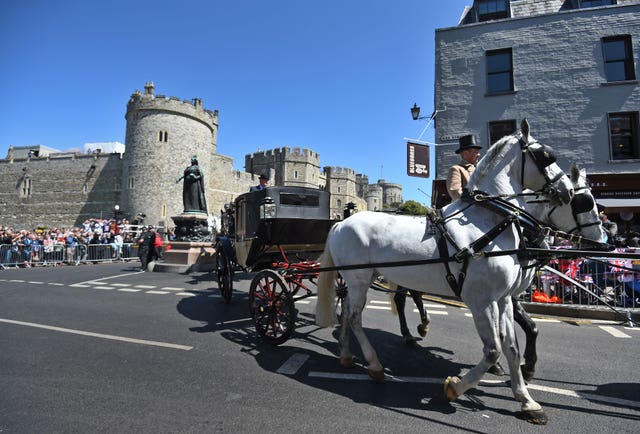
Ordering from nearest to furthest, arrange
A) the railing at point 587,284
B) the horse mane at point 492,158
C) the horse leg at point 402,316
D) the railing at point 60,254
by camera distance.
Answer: the horse mane at point 492,158 < the horse leg at point 402,316 < the railing at point 587,284 < the railing at point 60,254

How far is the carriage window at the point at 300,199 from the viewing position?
5.71 metres

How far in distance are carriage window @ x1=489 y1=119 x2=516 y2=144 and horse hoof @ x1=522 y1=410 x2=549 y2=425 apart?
13.6 metres

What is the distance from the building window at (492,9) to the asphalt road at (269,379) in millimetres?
16303

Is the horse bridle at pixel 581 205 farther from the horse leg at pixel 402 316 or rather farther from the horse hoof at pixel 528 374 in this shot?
the horse leg at pixel 402 316

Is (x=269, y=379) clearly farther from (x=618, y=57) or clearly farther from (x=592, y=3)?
(x=592, y=3)

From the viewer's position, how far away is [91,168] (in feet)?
156

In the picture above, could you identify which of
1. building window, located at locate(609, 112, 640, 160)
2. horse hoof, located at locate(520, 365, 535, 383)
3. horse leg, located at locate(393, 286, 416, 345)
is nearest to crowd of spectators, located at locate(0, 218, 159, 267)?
horse leg, located at locate(393, 286, 416, 345)

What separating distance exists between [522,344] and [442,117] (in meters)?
12.6

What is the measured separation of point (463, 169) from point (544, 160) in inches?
48.2

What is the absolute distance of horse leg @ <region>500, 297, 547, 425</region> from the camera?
265 centimetres

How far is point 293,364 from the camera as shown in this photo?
3.79 metres

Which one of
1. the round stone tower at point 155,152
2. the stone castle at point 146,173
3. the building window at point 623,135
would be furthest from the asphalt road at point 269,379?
the round stone tower at point 155,152

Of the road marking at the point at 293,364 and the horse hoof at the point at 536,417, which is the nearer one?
the horse hoof at the point at 536,417

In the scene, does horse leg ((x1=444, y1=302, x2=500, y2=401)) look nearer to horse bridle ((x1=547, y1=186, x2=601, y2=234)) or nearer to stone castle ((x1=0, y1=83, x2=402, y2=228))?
horse bridle ((x1=547, y1=186, x2=601, y2=234))
